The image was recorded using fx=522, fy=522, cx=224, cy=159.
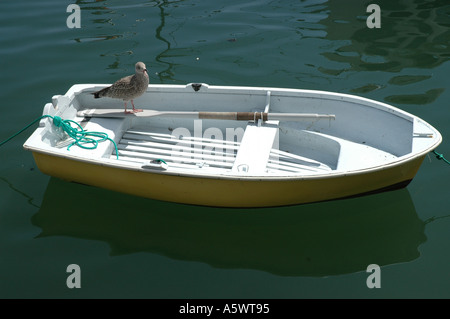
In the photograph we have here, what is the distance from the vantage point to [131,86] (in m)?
6.40

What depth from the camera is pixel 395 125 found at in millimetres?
6141

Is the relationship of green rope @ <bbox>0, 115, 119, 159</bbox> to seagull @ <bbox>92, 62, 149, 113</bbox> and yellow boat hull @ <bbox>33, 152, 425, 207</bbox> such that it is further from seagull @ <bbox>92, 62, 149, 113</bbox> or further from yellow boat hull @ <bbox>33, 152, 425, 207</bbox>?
seagull @ <bbox>92, 62, 149, 113</bbox>

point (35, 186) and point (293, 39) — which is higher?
point (293, 39)

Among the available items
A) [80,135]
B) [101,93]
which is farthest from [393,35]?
[80,135]

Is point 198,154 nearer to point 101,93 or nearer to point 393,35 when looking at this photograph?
point 101,93

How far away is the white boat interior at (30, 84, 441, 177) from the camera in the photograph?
605 cm

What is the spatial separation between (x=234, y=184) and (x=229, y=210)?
71 centimetres

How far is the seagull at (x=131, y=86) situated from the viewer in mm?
6391

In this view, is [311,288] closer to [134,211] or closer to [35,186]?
[134,211]

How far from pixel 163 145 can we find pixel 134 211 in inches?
37.8

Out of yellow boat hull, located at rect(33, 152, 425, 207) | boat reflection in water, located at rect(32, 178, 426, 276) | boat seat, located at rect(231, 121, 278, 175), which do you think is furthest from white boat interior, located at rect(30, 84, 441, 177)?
boat reflection in water, located at rect(32, 178, 426, 276)

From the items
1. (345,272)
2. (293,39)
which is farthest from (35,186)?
(293,39)

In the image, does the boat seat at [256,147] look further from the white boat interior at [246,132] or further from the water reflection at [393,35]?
the water reflection at [393,35]

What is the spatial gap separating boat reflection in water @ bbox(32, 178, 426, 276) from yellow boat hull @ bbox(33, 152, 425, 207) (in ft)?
0.95
